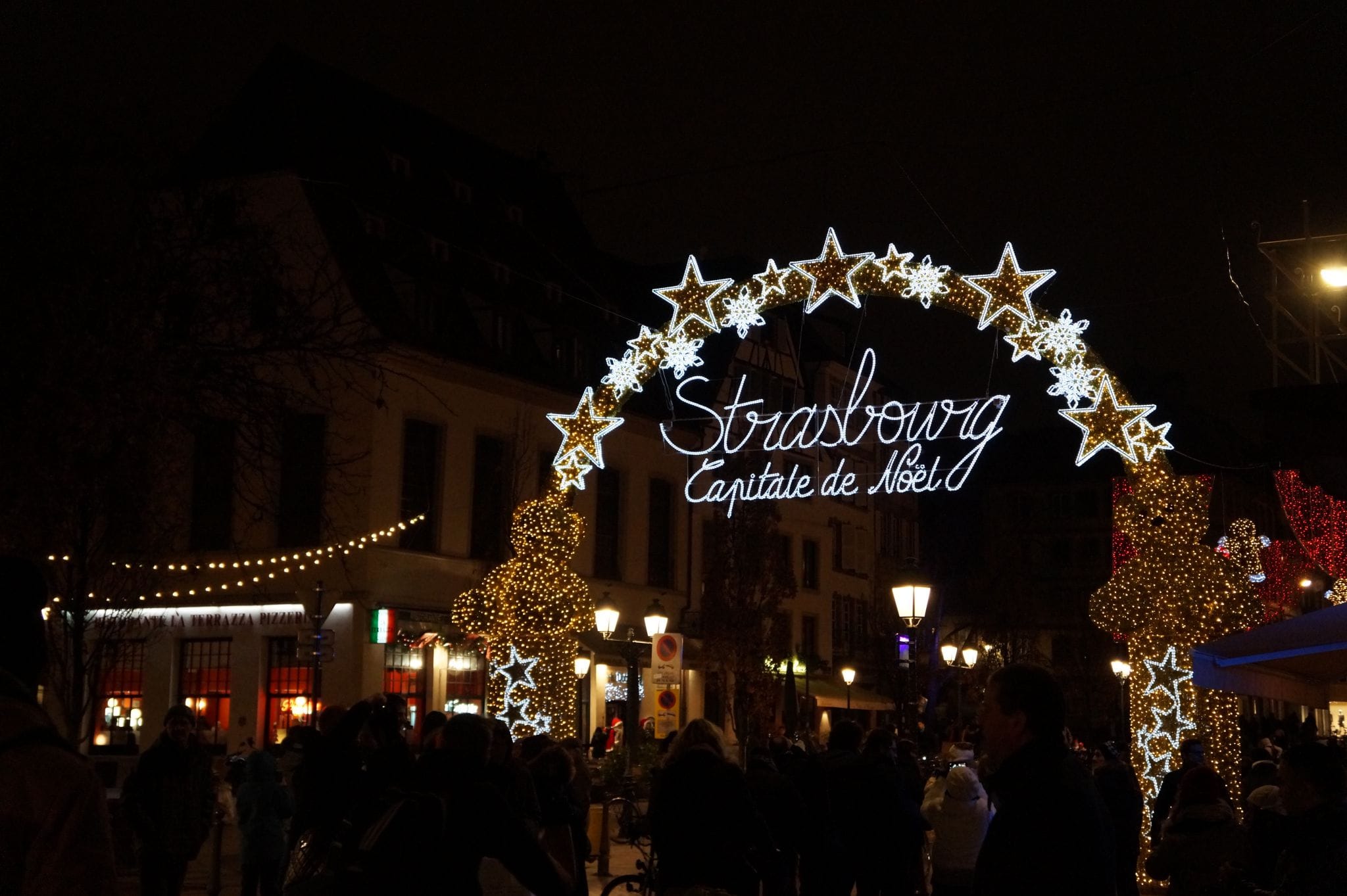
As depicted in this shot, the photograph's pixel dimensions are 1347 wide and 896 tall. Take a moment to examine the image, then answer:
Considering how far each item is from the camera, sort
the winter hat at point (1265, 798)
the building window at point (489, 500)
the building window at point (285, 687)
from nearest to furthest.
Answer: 1. the winter hat at point (1265, 798)
2. the building window at point (285, 687)
3. the building window at point (489, 500)

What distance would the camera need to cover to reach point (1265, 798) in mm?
7973

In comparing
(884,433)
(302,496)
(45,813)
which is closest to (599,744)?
(302,496)

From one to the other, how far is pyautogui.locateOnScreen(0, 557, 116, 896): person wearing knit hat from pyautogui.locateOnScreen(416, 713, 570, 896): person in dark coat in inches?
105

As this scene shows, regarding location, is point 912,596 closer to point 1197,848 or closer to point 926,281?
point 926,281

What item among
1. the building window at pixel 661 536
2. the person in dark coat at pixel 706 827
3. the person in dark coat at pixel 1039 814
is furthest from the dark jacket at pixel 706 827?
the building window at pixel 661 536

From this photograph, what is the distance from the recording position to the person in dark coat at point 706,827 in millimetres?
7793

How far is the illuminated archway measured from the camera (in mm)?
16234

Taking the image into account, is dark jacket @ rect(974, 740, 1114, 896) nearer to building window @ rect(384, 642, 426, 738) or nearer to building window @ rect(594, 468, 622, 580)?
building window @ rect(384, 642, 426, 738)

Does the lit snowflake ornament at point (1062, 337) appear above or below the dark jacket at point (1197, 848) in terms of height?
above

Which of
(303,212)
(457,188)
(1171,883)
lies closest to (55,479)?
(1171,883)

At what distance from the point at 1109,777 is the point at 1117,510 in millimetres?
4580

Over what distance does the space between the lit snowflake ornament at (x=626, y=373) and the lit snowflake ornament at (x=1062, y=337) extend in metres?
5.29

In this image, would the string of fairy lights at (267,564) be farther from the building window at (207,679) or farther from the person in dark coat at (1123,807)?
the person in dark coat at (1123,807)

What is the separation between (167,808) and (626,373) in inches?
399
